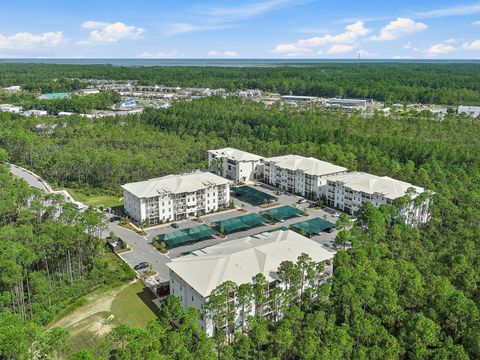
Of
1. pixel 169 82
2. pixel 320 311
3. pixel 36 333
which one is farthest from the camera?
pixel 169 82

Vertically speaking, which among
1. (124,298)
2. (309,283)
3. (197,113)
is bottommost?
(124,298)

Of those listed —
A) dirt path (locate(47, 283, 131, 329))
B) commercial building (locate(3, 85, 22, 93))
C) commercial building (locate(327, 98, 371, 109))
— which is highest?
commercial building (locate(3, 85, 22, 93))

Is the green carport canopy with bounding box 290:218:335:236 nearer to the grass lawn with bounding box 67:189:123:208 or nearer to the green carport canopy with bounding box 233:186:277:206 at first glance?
the green carport canopy with bounding box 233:186:277:206

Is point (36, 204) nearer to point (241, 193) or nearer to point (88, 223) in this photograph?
point (88, 223)

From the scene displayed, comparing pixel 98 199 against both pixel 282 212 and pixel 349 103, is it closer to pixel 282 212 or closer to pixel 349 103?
pixel 282 212

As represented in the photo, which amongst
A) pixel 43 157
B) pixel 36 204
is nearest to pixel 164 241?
pixel 36 204

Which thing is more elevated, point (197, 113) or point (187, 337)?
point (197, 113)

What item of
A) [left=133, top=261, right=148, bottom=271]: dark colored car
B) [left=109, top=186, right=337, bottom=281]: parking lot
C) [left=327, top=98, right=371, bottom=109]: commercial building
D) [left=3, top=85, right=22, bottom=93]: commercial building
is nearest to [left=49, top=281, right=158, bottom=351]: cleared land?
[left=133, top=261, right=148, bottom=271]: dark colored car
